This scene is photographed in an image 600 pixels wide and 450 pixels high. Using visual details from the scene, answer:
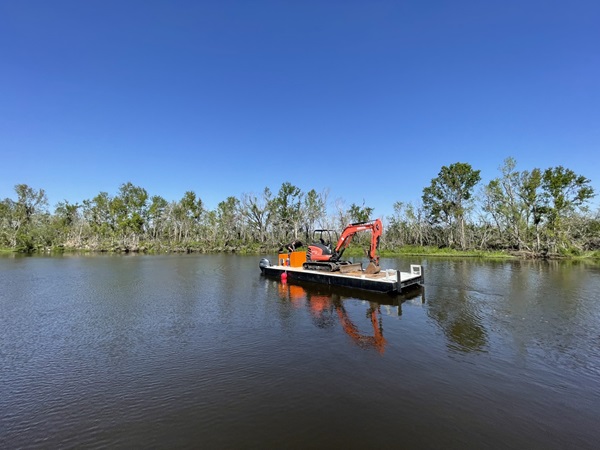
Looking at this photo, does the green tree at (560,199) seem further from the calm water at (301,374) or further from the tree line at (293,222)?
the calm water at (301,374)

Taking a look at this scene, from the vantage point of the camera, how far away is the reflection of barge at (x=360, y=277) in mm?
15031

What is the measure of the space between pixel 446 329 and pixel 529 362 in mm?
2769

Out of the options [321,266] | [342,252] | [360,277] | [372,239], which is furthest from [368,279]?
[321,266]

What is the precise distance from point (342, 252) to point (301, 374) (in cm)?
1256

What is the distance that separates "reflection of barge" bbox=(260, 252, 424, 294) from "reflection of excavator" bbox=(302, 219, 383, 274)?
0.40m

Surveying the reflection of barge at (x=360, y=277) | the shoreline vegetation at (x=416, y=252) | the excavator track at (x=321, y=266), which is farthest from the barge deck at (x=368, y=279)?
the shoreline vegetation at (x=416, y=252)

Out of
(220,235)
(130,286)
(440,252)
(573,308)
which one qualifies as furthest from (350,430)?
(220,235)

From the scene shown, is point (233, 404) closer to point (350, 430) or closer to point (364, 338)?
point (350, 430)

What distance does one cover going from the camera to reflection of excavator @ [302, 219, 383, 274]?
17578 millimetres

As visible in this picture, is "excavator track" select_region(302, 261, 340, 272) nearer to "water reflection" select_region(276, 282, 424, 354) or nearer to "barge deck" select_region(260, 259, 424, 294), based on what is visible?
"barge deck" select_region(260, 259, 424, 294)

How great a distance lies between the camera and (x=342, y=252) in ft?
61.8

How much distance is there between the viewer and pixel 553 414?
5.09 meters

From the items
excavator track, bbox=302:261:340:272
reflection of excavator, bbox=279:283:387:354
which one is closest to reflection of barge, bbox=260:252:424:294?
excavator track, bbox=302:261:340:272

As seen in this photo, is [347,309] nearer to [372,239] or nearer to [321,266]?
[372,239]
